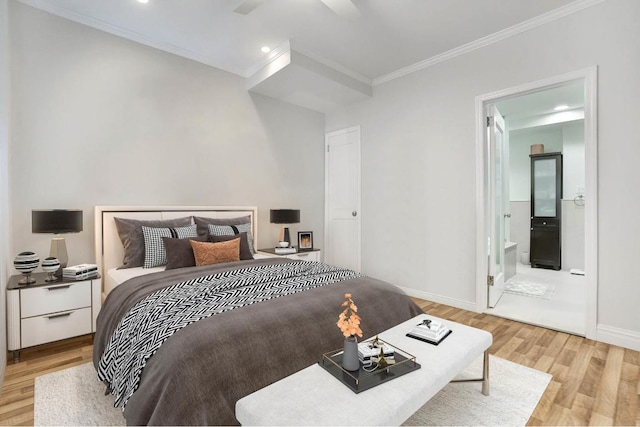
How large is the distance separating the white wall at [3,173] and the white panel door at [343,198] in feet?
11.9

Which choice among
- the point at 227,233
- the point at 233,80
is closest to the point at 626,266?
the point at 227,233

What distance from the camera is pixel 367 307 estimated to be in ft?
6.41

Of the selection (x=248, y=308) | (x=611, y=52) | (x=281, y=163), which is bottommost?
(x=248, y=308)

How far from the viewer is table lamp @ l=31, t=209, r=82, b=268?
7.82ft

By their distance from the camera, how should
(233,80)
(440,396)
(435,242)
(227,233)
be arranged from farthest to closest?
1. (233,80)
2. (435,242)
3. (227,233)
4. (440,396)

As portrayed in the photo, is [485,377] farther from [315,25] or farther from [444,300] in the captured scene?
[315,25]

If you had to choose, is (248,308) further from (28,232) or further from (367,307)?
(28,232)

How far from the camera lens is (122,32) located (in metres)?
3.08

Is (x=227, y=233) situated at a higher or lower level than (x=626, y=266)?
higher

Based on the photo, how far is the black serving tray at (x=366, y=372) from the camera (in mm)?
1243

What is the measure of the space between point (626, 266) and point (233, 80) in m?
4.39

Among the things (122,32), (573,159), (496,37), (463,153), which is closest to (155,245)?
(122,32)

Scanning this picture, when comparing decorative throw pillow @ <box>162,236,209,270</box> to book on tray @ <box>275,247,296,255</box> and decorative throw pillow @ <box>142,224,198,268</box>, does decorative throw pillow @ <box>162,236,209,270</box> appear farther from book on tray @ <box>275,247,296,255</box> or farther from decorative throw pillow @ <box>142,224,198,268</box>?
book on tray @ <box>275,247,296,255</box>

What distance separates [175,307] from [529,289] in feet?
14.8
